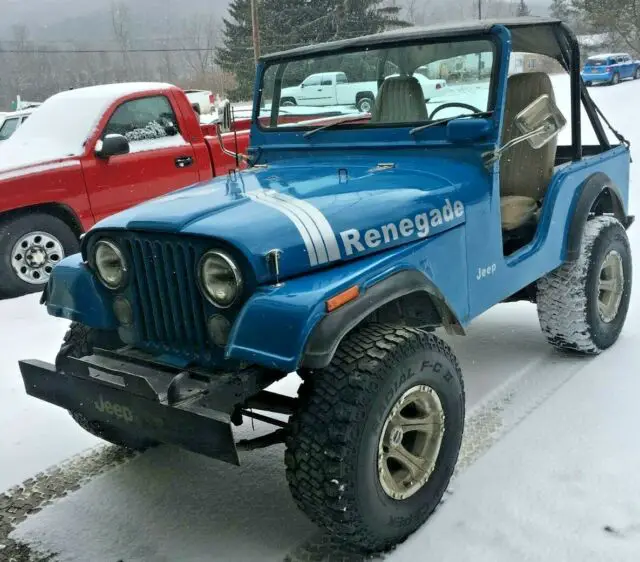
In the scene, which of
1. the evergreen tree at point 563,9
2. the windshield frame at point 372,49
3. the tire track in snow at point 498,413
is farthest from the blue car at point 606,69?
the windshield frame at point 372,49

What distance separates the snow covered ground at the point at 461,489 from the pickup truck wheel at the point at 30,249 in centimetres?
245

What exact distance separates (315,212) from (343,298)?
0.43 metres

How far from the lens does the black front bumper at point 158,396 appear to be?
2252 millimetres

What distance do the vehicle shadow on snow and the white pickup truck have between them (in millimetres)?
1792

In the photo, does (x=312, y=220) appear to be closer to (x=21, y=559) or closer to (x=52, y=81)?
(x=21, y=559)

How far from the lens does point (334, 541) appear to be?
2.54 m

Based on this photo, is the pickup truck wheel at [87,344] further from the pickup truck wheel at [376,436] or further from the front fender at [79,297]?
the pickup truck wheel at [376,436]

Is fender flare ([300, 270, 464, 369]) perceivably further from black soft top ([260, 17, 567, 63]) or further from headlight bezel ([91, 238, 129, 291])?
black soft top ([260, 17, 567, 63])

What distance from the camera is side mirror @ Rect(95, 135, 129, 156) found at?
21.3ft

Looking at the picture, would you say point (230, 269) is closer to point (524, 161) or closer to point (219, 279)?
point (219, 279)

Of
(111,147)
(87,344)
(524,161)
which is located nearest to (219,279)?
(87,344)

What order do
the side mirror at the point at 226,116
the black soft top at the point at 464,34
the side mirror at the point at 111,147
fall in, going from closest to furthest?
the black soft top at the point at 464,34, the side mirror at the point at 226,116, the side mirror at the point at 111,147

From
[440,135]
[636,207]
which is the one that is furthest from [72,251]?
[636,207]

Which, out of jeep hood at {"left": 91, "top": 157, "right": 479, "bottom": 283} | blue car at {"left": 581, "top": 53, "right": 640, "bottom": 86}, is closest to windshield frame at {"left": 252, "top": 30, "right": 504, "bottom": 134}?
jeep hood at {"left": 91, "top": 157, "right": 479, "bottom": 283}
